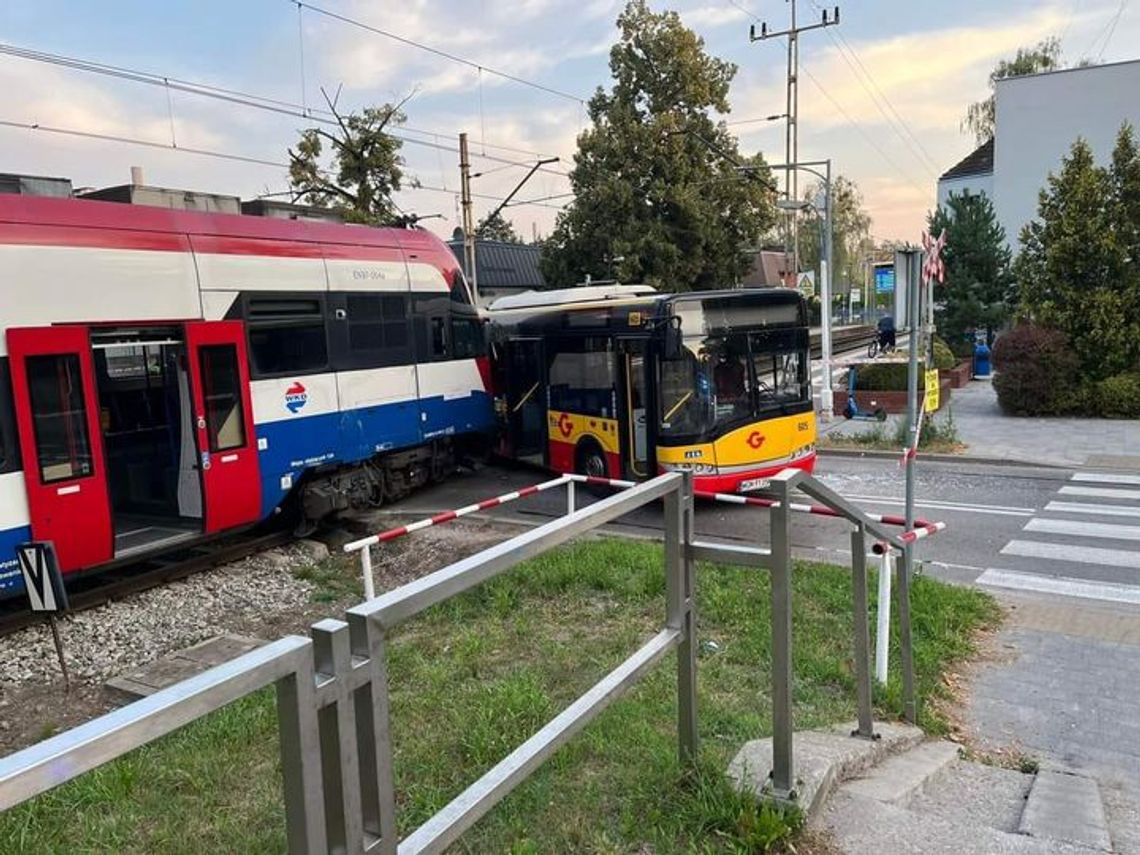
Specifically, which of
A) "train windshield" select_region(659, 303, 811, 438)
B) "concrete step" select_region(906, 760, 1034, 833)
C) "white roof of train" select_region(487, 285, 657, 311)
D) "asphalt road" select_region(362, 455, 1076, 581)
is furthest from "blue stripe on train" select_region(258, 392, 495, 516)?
"concrete step" select_region(906, 760, 1034, 833)

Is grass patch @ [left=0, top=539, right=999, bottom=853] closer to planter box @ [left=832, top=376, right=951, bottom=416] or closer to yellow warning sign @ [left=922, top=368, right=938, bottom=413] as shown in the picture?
yellow warning sign @ [left=922, top=368, right=938, bottom=413]

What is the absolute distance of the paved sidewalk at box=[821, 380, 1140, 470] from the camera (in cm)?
1492

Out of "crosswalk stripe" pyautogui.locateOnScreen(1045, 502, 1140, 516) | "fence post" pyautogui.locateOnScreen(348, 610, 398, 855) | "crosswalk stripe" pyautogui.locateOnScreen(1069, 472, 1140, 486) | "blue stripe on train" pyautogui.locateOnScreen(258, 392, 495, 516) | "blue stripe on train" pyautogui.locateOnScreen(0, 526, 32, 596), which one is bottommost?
"crosswalk stripe" pyautogui.locateOnScreen(1069, 472, 1140, 486)

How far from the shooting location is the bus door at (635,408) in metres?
11.4

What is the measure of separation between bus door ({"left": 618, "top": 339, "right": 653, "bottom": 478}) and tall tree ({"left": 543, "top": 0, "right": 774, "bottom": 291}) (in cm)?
1565

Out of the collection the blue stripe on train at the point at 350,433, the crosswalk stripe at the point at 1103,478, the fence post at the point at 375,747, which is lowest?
the crosswalk stripe at the point at 1103,478

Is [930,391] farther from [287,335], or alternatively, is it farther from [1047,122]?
[1047,122]

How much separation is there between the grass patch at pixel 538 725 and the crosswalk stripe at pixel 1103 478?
7.62 meters

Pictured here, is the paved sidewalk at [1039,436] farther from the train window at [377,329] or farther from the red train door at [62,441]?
the red train door at [62,441]

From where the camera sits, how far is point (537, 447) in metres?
14.4

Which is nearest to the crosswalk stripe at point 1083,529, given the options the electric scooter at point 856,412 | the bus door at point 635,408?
the bus door at point 635,408

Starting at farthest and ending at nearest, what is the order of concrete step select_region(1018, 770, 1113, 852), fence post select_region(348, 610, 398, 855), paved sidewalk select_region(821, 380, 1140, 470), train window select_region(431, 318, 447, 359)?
1. paved sidewalk select_region(821, 380, 1140, 470)
2. train window select_region(431, 318, 447, 359)
3. concrete step select_region(1018, 770, 1113, 852)
4. fence post select_region(348, 610, 398, 855)

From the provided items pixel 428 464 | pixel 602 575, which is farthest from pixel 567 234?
pixel 602 575

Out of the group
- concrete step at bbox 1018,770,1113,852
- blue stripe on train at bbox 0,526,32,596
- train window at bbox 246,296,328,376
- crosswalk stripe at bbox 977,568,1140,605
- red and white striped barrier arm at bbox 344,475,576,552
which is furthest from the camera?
train window at bbox 246,296,328,376
